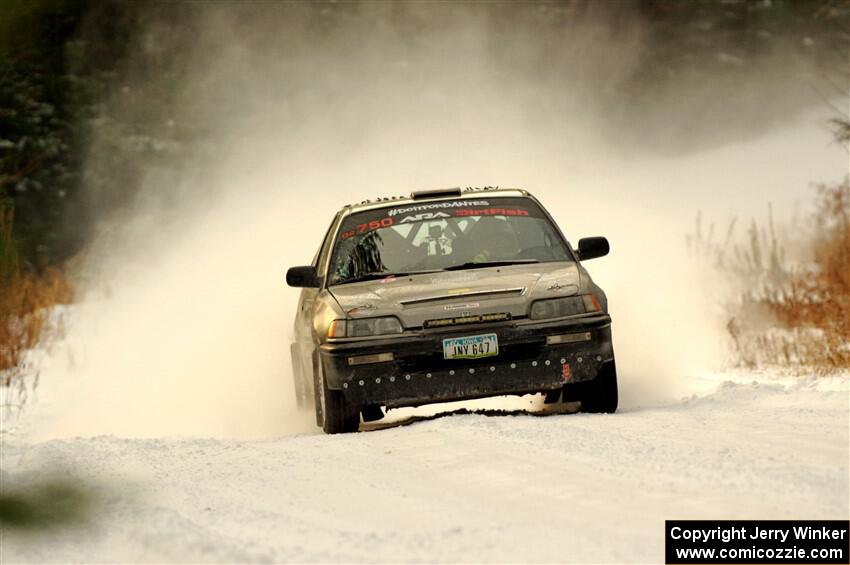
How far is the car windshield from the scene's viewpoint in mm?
10109

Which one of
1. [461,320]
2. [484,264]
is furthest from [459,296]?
[484,264]

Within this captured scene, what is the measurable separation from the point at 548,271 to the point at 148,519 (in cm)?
471

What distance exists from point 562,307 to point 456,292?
66 cm

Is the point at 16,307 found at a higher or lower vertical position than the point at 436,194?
lower

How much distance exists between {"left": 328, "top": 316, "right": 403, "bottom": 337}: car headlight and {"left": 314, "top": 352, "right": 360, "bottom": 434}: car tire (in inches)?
13.4

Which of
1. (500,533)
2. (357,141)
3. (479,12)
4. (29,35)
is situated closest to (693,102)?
(479,12)

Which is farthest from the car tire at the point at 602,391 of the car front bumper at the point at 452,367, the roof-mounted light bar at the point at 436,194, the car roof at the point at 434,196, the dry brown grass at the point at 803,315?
the dry brown grass at the point at 803,315

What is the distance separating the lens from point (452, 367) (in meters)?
8.84

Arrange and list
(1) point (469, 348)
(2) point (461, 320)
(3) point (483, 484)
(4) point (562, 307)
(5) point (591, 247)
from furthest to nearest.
A: 1. (5) point (591, 247)
2. (4) point (562, 307)
3. (2) point (461, 320)
4. (1) point (469, 348)
5. (3) point (483, 484)

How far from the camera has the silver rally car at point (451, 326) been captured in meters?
8.84

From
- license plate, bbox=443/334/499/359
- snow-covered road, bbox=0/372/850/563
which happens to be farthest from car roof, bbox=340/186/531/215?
snow-covered road, bbox=0/372/850/563
